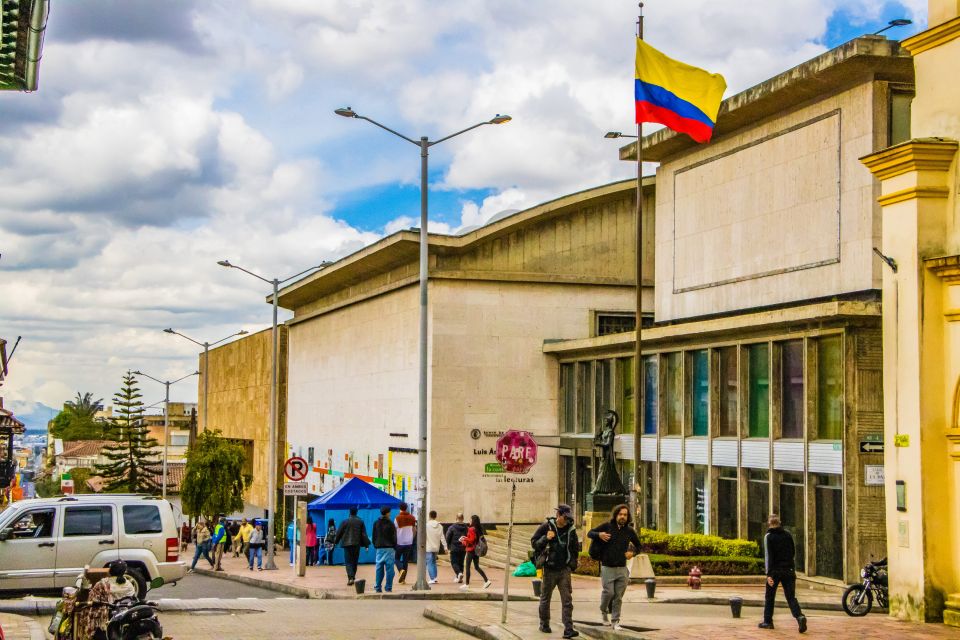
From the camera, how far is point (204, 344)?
66.0 m

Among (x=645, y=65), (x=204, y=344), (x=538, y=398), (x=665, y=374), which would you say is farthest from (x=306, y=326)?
(x=645, y=65)

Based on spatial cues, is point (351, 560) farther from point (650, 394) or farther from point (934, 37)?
point (934, 37)

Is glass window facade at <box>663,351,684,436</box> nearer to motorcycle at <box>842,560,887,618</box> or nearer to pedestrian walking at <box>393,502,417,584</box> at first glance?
pedestrian walking at <box>393,502,417,584</box>

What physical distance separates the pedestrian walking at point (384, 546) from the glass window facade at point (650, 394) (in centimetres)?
1258

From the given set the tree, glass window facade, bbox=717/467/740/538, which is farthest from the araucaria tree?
glass window facade, bbox=717/467/740/538

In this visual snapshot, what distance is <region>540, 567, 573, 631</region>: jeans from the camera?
16.6 m

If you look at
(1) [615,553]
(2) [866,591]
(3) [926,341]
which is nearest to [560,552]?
(1) [615,553]

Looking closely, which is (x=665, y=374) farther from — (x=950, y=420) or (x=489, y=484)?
(x=950, y=420)

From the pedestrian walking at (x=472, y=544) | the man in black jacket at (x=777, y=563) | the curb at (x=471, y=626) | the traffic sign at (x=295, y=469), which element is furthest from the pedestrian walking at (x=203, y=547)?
the man in black jacket at (x=777, y=563)

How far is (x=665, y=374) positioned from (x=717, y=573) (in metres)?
8.67

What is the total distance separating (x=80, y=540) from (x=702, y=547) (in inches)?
593

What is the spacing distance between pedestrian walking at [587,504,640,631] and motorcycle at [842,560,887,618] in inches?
220

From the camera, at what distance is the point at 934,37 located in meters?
18.5

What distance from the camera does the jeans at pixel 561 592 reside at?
655 inches
